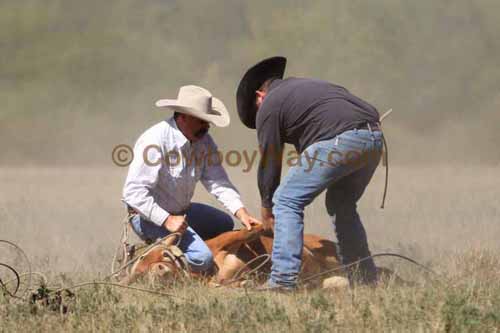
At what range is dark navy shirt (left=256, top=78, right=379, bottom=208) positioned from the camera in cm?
560

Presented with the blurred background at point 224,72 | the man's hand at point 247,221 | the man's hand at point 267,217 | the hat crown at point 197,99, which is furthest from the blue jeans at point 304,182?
the blurred background at point 224,72

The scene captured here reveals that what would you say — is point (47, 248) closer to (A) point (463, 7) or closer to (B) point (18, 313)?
(B) point (18, 313)

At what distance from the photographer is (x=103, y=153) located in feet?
75.3

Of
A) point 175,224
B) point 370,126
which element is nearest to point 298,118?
point 370,126

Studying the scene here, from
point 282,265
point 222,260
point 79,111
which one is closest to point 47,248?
point 222,260

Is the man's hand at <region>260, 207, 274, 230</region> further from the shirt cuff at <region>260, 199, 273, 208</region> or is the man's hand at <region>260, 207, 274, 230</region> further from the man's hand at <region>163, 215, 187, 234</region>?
the man's hand at <region>163, 215, 187, 234</region>

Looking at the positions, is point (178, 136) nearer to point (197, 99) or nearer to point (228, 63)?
point (197, 99)

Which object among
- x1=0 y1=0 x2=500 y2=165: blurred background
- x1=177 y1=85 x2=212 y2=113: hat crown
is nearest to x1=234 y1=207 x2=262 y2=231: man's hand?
x1=177 y1=85 x2=212 y2=113: hat crown

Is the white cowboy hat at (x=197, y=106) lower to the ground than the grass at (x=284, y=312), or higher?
higher

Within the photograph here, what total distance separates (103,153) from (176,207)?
16917mm

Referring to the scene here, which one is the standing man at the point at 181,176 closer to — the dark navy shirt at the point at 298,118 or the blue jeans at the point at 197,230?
the blue jeans at the point at 197,230

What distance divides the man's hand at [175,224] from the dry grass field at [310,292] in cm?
46

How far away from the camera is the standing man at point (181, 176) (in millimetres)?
6062

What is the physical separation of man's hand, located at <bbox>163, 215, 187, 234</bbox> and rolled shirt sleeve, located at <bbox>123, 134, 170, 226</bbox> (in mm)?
30
